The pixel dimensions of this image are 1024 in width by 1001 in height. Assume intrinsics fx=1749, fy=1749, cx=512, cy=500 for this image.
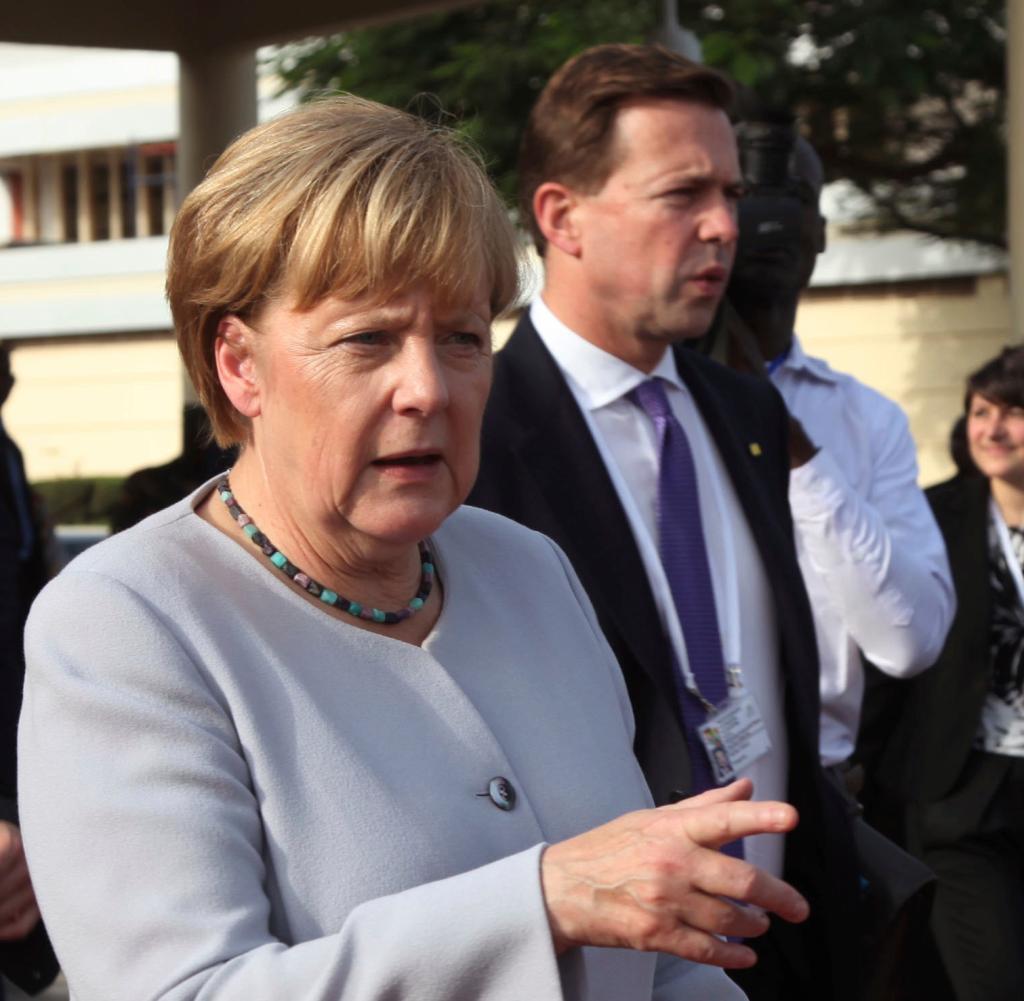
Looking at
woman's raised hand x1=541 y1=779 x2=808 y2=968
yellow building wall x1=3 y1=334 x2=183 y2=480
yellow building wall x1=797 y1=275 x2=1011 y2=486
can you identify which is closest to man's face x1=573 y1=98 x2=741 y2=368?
woman's raised hand x1=541 y1=779 x2=808 y2=968

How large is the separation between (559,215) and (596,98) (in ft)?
0.79

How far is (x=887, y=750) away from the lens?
507 cm

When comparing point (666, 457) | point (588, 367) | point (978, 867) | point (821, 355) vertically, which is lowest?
point (821, 355)

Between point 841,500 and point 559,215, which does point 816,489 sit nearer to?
point 841,500

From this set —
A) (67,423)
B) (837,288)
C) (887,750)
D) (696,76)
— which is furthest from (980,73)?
(67,423)

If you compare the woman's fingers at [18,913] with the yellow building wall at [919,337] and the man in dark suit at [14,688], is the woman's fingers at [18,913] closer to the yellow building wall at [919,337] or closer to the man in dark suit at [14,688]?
the man in dark suit at [14,688]

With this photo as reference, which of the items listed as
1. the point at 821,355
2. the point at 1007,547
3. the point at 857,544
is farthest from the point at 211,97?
the point at 821,355

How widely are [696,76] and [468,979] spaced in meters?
2.24

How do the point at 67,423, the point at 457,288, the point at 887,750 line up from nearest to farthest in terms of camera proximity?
1. the point at 457,288
2. the point at 887,750
3. the point at 67,423

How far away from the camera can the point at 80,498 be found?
2809cm

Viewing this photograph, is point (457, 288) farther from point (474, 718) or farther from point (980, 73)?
point (980, 73)

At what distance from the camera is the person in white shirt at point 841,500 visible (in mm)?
3764

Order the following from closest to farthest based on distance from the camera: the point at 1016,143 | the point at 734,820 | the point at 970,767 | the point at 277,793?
the point at 734,820 → the point at 277,793 → the point at 970,767 → the point at 1016,143

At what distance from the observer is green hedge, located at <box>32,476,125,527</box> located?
27516 millimetres
